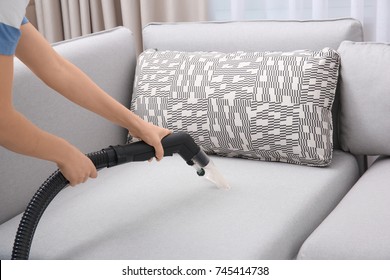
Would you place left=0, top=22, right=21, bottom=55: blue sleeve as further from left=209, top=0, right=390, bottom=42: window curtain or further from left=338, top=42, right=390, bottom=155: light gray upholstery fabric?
left=209, top=0, right=390, bottom=42: window curtain

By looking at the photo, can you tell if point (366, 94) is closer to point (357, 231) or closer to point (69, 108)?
point (357, 231)

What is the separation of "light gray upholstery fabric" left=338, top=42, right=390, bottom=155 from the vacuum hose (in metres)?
0.52

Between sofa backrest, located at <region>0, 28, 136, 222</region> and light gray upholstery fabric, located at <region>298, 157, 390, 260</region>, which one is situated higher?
sofa backrest, located at <region>0, 28, 136, 222</region>

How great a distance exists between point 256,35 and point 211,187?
59 centimetres

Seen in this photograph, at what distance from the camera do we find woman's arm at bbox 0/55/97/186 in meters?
1.39

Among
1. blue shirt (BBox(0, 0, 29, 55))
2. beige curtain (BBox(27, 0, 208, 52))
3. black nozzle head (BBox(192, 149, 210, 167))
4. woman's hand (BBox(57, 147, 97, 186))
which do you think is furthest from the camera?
beige curtain (BBox(27, 0, 208, 52))

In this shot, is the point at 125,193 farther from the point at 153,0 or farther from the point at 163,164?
the point at 153,0

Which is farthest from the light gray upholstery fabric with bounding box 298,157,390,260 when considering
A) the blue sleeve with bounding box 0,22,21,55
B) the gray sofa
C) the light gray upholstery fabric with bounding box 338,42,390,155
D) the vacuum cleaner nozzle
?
the blue sleeve with bounding box 0,22,21,55

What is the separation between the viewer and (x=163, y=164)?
2.26m

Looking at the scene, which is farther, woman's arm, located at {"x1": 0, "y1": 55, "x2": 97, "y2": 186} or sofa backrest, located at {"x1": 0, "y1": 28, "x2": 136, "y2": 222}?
sofa backrest, located at {"x1": 0, "y1": 28, "x2": 136, "y2": 222}

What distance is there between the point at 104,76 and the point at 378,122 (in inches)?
36.0

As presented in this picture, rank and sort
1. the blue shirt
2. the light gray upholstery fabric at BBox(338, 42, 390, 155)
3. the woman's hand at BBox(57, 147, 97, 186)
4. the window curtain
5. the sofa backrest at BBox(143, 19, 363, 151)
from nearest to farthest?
the blue shirt < the woman's hand at BBox(57, 147, 97, 186) < the light gray upholstery fabric at BBox(338, 42, 390, 155) < the sofa backrest at BBox(143, 19, 363, 151) < the window curtain
